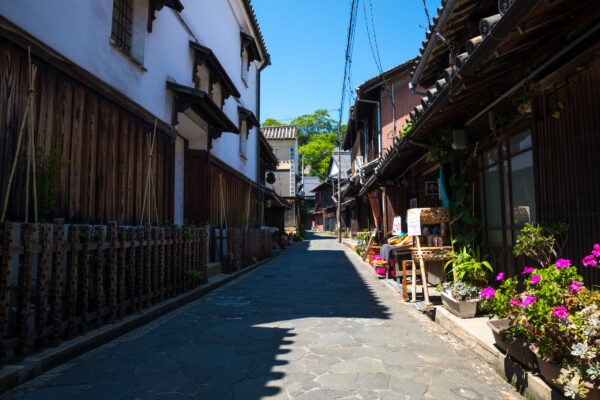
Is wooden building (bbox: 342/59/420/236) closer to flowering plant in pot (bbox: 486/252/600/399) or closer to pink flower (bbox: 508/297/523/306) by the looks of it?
pink flower (bbox: 508/297/523/306)

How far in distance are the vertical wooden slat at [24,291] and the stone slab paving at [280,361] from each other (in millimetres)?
427

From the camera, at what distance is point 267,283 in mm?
→ 10273

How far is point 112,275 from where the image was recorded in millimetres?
5262

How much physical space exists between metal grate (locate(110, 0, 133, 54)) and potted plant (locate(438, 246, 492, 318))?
24.0 ft

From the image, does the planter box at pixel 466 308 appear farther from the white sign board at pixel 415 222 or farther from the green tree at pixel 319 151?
the green tree at pixel 319 151

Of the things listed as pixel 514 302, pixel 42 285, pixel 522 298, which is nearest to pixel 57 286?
pixel 42 285

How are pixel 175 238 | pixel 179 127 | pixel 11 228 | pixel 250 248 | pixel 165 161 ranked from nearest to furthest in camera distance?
1. pixel 11 228
2. pixel 175 238
3. pixel 165 161
4. pixel 179 127
5. pixel 250 248

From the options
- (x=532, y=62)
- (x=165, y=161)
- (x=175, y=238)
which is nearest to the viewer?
(x=532, y=62)

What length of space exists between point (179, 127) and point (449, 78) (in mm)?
8410

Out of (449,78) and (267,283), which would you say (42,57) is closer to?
(449,78)

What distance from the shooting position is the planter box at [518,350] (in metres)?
3.28

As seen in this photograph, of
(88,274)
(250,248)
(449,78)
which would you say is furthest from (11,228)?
(250,248)

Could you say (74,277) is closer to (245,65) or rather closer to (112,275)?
(112,275)

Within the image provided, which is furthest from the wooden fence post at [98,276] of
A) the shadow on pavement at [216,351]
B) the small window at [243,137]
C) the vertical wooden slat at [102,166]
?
the small window at [243,137]
